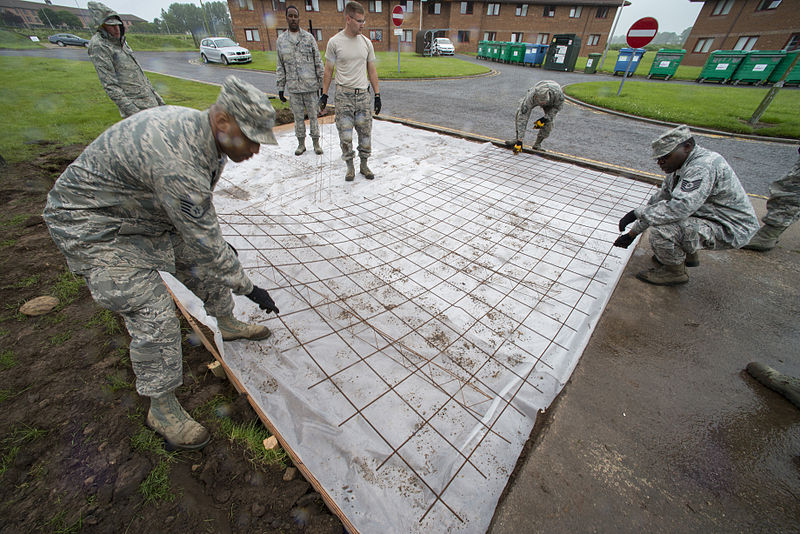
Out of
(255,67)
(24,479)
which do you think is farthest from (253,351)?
(255,67)

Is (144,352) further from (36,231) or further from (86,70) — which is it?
(86,70)

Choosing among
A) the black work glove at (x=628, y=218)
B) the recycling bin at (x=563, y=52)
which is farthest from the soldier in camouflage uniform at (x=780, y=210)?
the recycling bin at (x=563, y=52)

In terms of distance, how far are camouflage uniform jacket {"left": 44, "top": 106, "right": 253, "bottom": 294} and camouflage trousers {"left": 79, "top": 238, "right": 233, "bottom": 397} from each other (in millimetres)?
64

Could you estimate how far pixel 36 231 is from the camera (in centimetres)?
302

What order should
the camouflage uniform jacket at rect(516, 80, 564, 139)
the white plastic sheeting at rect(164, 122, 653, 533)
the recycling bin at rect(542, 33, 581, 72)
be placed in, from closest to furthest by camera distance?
the white plastic sheeting at rect(164, 122, 653, 533)
the camouflage uniform jacket at rect(516, 80, 564, 139)
the recycling bin at rect(542, 33, 581, 72)

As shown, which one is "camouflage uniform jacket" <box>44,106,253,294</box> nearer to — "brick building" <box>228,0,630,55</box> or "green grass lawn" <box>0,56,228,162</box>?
"green grass lawn" <box>0,56,228,162</box>

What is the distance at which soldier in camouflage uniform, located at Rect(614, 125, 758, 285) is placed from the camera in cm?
247

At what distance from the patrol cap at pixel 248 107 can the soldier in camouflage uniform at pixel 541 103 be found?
4664 millimetres

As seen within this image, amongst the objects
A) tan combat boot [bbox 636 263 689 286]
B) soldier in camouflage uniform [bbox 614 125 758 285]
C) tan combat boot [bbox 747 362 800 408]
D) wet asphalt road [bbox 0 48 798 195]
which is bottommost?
wet asphalt road [bbox 0 48 798 195]

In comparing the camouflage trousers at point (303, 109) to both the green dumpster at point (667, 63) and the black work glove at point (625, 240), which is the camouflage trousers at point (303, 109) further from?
the green dumpster at point (667, 63)

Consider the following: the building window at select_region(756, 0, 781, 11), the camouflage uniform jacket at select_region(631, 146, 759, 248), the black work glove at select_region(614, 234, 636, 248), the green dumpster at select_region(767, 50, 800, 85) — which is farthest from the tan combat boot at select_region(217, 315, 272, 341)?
the building window at select_region(756, 0, 781, 11)

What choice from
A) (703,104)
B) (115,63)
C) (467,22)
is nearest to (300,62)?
(115,63)

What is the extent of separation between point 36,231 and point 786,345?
6163 millimetres

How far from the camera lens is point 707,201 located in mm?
2701
